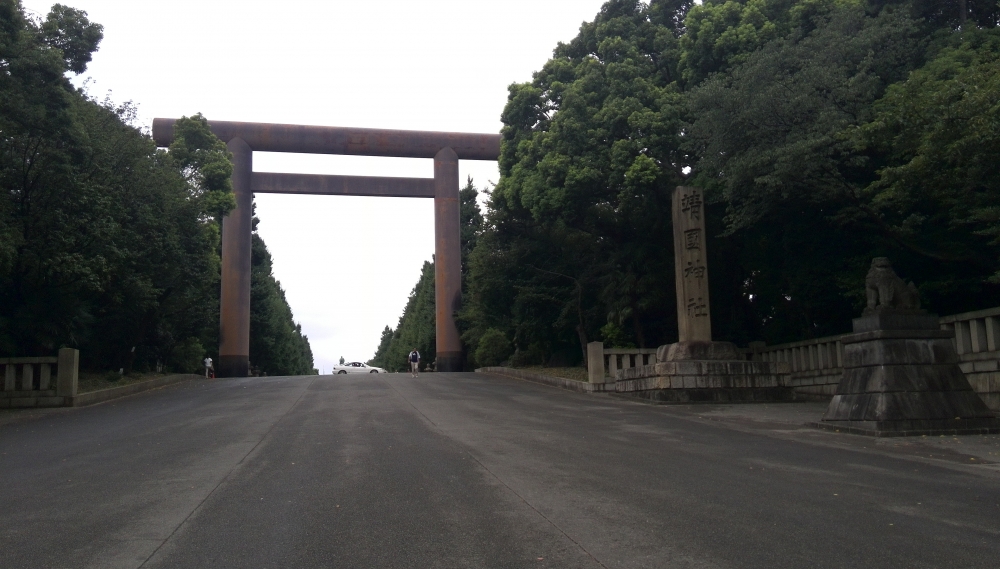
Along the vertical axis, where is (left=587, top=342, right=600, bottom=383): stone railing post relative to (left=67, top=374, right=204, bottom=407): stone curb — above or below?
above

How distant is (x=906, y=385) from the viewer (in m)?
12.5

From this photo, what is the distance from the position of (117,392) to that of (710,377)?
16.0 metres

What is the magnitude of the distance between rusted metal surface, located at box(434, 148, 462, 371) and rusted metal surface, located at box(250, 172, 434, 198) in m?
1.57

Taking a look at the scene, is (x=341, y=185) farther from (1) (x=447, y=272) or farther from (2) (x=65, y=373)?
(2) (x=65, y=373)

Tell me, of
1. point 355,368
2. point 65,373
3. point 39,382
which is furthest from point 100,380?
point 355,368

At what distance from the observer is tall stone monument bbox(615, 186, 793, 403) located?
60.8 feet

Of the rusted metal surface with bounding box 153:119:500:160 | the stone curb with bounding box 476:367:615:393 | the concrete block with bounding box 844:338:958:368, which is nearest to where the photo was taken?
the concrete block with bounding box 844:338:958:368

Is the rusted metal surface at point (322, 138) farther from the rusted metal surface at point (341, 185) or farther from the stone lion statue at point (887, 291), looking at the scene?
the stone lion statue at point (887, 291)

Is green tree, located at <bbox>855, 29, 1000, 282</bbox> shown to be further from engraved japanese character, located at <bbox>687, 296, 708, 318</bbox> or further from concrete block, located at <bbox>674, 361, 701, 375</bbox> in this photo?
concrete block, located at <bbox>674, 361, 701, 375</bbox>

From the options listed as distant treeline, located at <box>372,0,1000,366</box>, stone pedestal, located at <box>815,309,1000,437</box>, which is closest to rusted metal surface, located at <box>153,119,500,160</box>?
distant treeline, located at <box>372,0,1000,366</box>

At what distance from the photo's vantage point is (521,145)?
2678 cm

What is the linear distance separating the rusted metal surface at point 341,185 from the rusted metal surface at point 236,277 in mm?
1275

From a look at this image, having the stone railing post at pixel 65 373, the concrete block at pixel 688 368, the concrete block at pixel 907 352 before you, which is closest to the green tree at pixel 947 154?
the concrete block at pixel 907 352

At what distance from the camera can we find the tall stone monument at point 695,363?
18547 millimetres
